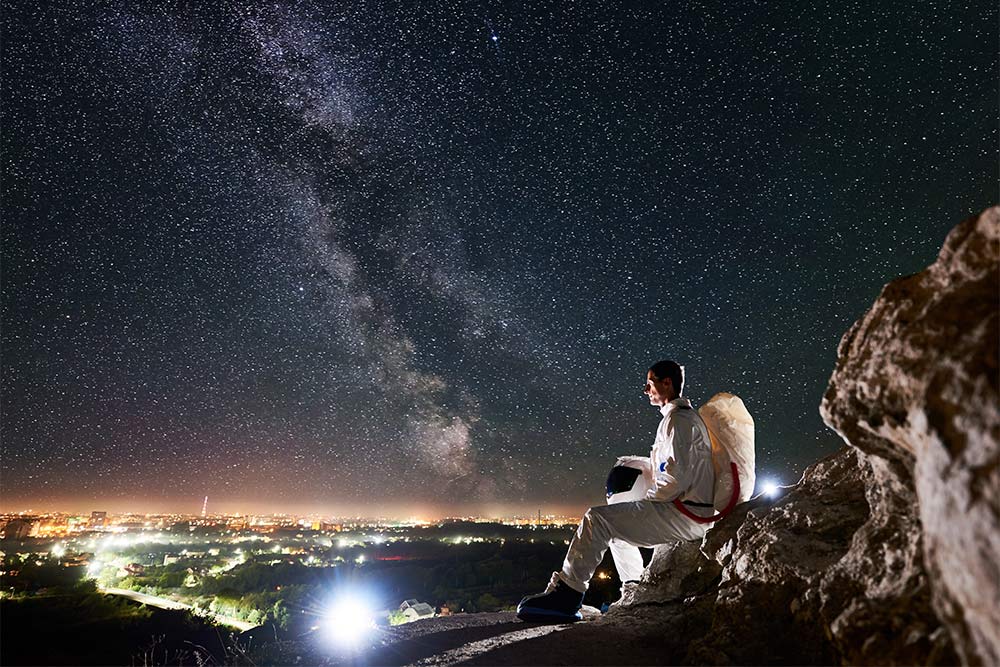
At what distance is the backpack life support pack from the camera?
5812 millimetres

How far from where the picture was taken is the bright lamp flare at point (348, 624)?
5.51 metres

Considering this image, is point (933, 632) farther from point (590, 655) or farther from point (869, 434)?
point (590, 655)

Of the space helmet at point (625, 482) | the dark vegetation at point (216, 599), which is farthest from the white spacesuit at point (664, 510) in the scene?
the dark vegetation at point (216, 599)

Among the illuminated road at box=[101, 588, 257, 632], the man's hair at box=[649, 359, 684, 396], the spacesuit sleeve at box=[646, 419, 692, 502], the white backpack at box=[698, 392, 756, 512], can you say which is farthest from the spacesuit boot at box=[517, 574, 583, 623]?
the illuminated road at box=[101, 588, 257, 632]

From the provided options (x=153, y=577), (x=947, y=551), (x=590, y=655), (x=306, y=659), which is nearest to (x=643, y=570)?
(x=590, y=655)

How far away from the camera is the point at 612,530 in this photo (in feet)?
17.6

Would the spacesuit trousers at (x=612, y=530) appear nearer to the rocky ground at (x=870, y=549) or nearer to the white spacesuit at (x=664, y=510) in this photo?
the white spacesuit at (x=664, y=510)

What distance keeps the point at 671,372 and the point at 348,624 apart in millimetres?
5257

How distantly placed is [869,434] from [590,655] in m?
2.90

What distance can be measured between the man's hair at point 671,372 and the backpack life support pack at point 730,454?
0.60 m

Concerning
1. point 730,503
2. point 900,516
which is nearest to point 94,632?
point 730,503

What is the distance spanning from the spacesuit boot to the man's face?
2.49 meters

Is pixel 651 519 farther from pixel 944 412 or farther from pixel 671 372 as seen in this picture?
pixel 944 412

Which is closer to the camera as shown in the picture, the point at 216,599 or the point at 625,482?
the point at 625,482
